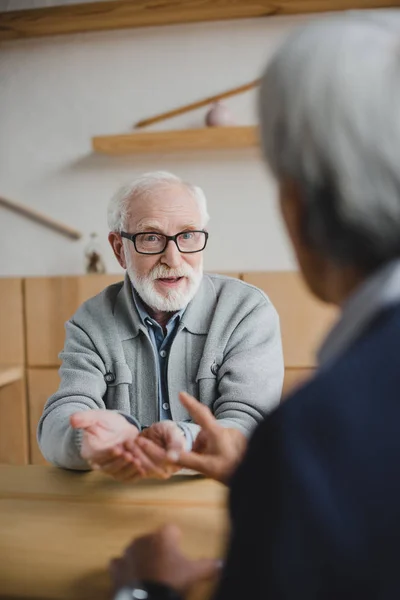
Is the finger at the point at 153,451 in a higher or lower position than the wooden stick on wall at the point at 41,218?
lower

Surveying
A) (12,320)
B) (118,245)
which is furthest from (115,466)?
(12,320)

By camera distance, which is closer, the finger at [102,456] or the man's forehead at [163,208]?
the finger at [102,456]

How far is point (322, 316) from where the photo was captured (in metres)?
2.45

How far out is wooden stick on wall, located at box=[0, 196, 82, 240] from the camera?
2.90 meters

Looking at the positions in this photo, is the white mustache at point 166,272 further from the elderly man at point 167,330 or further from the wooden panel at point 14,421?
the wooden panel at point 14,421

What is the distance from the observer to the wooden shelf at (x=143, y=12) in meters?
2.56

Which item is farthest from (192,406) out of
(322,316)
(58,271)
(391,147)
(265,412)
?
(58,271)

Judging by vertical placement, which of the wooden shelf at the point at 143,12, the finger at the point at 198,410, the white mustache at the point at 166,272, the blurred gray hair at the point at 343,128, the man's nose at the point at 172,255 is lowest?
the finger at the point at 198,410

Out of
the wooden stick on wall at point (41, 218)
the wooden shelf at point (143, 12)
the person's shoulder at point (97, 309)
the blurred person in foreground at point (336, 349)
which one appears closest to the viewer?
the blurred person in foreground at point (336, 349)

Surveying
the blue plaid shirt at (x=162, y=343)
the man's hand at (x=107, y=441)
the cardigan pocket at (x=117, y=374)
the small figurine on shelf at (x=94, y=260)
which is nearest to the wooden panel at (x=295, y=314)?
the small figurine on shelf at (x=94, y=260)

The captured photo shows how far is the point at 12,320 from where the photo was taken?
267 cm

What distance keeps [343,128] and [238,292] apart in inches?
39.5

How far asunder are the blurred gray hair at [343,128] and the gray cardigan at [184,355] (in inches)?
31.5

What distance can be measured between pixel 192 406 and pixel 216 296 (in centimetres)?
61
